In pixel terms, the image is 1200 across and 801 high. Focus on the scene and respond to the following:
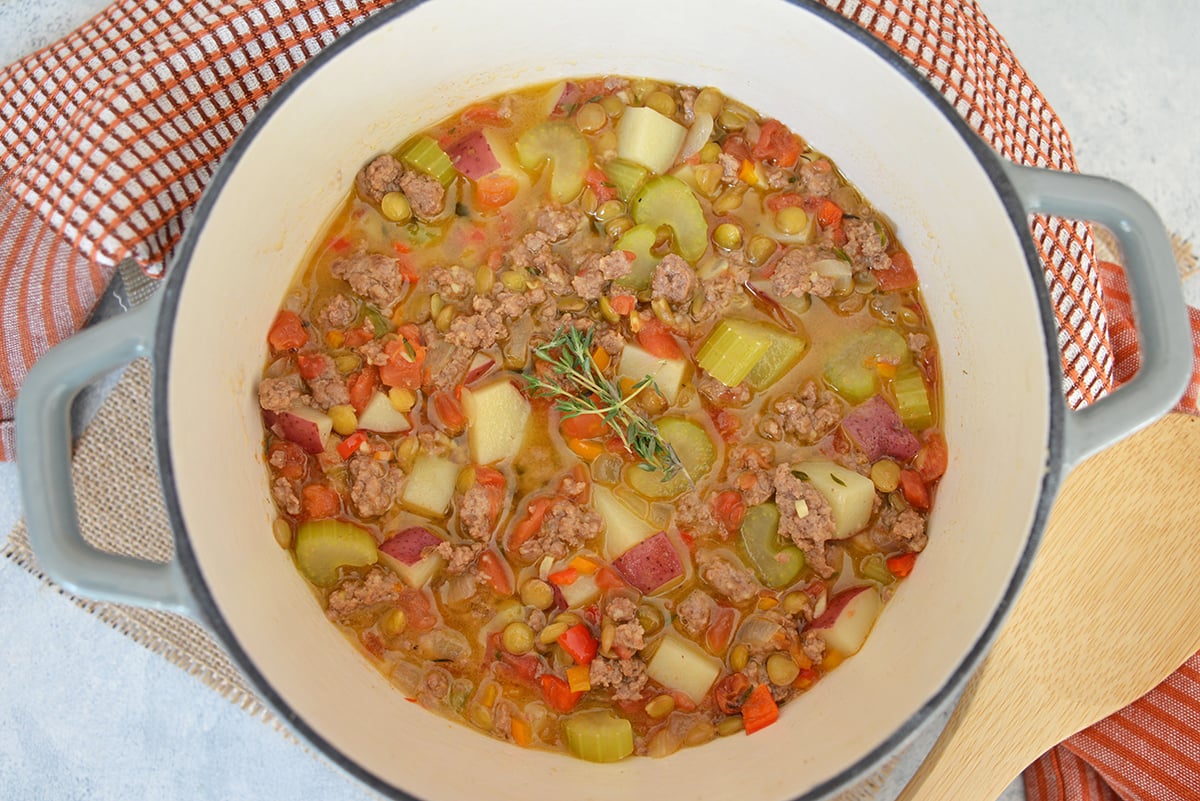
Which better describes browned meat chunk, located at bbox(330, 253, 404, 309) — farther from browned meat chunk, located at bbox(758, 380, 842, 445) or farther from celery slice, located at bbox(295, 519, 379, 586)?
browned meat chunk, located at bbox(758, 380, 842, 445)

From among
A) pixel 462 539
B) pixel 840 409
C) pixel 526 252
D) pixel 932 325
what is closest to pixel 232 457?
pixel 462 539

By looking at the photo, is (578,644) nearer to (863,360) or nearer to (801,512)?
(801,512)

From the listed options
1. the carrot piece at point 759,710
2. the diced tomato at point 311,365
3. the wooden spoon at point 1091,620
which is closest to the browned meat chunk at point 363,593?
the diced tomato at point 311,365

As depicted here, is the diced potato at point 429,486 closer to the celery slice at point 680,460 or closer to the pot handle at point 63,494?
the celery slice at point 680,460

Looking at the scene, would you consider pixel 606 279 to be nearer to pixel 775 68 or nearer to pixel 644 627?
pixel 775 68

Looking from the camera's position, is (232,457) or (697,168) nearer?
(232,457)
